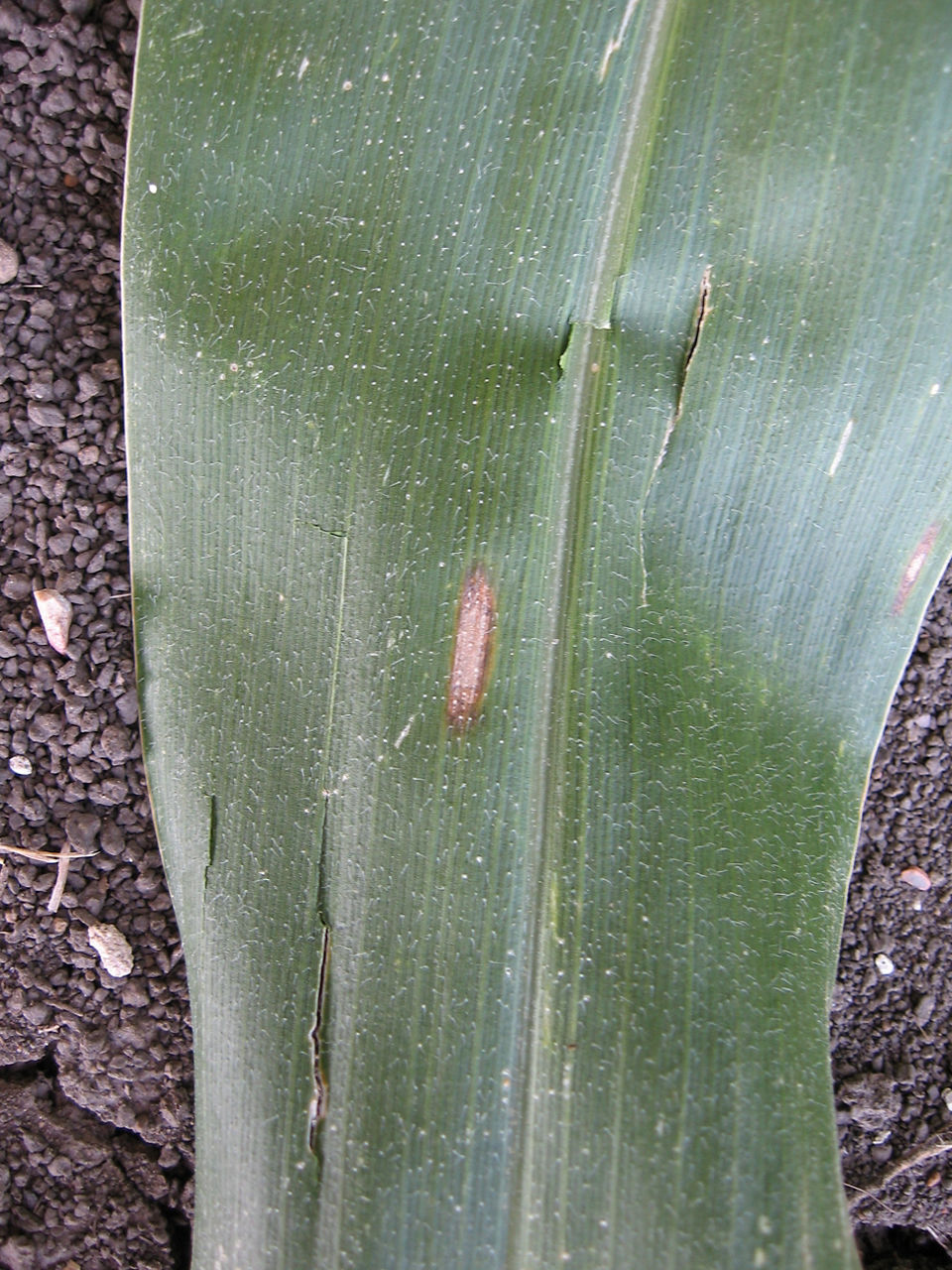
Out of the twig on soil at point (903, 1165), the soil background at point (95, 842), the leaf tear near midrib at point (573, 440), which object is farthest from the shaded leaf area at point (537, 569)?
the twig on soil at point (903, 1165)

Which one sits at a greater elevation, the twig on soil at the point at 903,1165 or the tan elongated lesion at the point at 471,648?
the tan elongated lesion at the point at 471,648

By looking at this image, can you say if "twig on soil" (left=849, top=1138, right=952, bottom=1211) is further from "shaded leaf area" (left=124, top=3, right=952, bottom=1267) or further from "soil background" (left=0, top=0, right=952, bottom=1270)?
A: "shaded leaf area" (left=124, top=3, right=952, bottom=1267)

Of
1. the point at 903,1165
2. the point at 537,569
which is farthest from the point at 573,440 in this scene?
the point at 903,1165

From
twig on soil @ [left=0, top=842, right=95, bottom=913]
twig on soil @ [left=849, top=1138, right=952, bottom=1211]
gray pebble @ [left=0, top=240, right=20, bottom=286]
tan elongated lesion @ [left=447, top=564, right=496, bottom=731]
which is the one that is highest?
gray pebble @ [left=0, top=240, right=20, bottom=286]

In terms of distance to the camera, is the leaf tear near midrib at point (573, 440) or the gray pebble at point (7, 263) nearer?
the leaf tear near midrib at point (573, 440)

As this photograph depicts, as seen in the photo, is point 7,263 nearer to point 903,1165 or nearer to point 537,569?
point 537,569

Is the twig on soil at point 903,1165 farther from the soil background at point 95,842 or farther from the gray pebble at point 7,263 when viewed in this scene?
the gray pebble at point 7,263

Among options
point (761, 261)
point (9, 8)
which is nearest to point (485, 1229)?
point (761, 261)

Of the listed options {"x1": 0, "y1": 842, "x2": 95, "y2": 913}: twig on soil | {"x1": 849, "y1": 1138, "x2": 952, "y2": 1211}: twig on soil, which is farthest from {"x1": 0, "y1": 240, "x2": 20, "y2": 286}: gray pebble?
{"x1": 849, "y1": 1138, "x2": 952, "y2": 1211}: twig on soil
